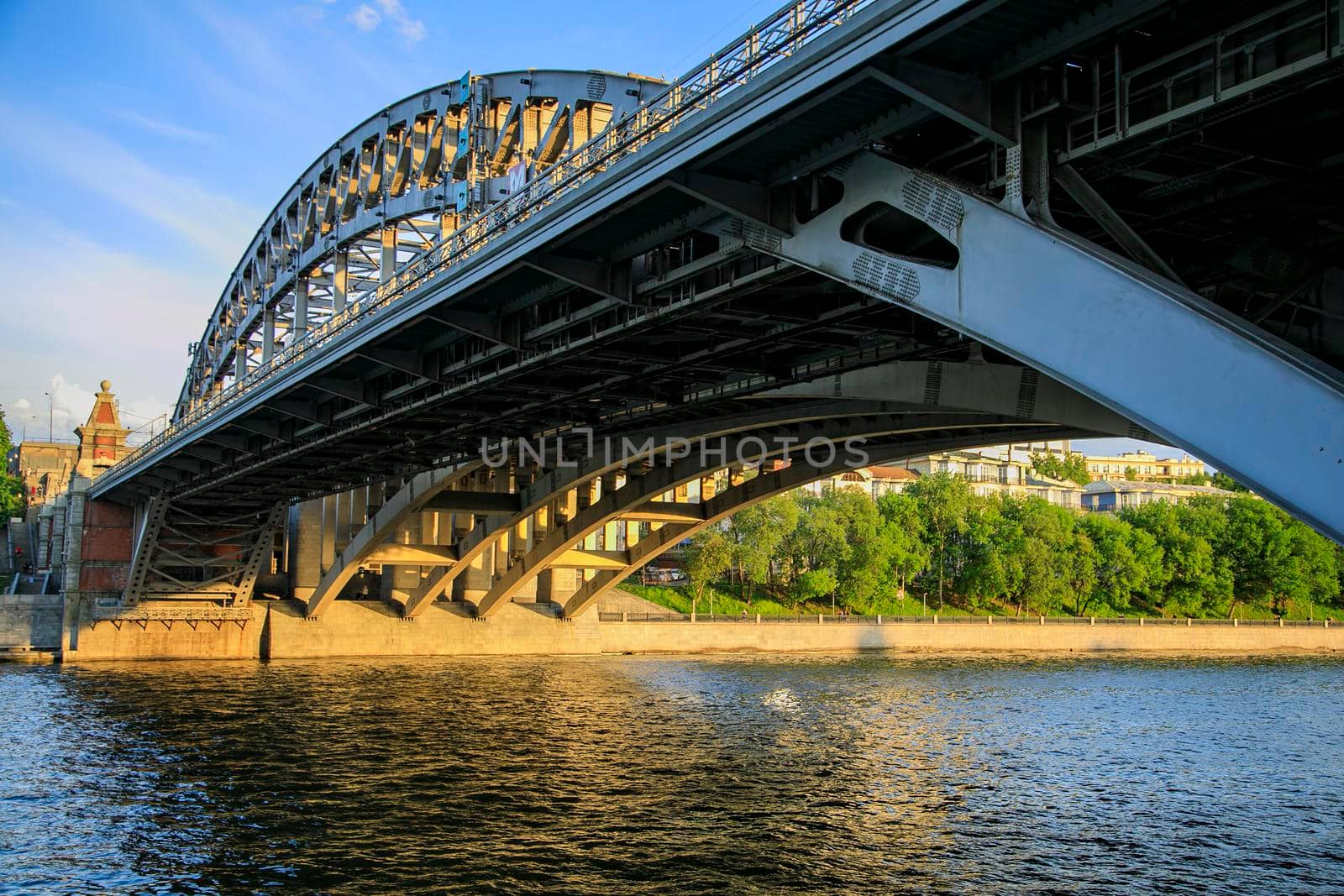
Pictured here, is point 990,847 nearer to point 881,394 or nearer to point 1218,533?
point 881,394

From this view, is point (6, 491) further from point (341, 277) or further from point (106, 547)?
point (341, 277)

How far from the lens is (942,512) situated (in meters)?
85.2

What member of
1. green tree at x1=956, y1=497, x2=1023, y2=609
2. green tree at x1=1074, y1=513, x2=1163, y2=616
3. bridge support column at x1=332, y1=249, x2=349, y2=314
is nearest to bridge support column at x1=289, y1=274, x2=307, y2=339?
bridge support column at x1=332, y1=249, x2=349, y2=314

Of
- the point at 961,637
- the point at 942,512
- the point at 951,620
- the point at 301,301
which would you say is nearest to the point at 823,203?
the point at 301,301

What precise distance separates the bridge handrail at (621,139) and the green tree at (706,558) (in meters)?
41.2

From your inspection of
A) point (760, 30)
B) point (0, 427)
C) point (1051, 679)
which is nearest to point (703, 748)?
point (760, 30)

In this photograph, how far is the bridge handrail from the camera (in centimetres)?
1399

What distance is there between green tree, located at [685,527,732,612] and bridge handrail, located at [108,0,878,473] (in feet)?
135

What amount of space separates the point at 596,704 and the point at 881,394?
1784 cm

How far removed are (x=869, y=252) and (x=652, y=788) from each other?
1420cm

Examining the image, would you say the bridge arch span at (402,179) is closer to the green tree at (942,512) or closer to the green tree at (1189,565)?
the green tree at (942,512)

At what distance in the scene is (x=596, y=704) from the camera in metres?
38.4

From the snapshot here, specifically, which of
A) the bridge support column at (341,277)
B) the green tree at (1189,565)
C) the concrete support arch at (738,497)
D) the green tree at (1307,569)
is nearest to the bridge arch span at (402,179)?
the bridge support column at (341,277)

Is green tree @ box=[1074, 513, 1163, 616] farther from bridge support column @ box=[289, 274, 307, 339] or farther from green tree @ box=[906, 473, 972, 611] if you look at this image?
bridge support column @ box=[289, 274, 307, 339]
